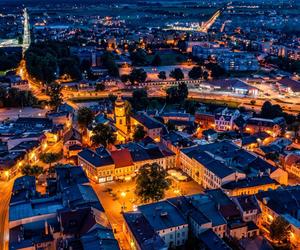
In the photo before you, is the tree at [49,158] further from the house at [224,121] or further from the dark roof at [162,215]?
the house at [224,121]

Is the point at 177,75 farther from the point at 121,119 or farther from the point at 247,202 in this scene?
the point at 247,202

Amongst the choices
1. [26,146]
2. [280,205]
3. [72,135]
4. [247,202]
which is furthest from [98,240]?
[72,135]

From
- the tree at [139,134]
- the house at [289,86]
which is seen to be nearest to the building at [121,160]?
the tree at [139,134]

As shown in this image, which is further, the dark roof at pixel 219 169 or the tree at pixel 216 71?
the tree at pixel 216 71

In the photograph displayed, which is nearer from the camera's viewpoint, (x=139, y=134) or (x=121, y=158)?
(x=121, y=158)

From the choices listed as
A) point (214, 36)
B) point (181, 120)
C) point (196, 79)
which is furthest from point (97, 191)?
point (214, 36)

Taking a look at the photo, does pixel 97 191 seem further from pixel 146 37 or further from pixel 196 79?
pixel 146 37

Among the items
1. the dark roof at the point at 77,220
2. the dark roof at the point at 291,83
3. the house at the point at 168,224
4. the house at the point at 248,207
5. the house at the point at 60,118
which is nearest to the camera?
the dark roof at the point at 77,220
